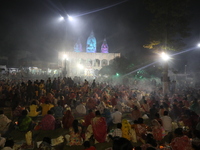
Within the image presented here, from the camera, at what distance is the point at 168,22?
1561 centimetres

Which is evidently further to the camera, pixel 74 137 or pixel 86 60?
pixel 86 60

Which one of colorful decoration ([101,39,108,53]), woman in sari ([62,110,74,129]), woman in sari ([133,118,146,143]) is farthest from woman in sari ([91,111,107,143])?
colorful decoration ([101,39,108,53])

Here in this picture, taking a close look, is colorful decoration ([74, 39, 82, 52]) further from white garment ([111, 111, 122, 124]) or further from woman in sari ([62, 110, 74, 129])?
woman in sari ([62, 110, 74, 129])

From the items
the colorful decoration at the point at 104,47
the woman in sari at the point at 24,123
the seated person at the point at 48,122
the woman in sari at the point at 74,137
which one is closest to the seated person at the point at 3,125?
the woman in sari at the point at 24,123

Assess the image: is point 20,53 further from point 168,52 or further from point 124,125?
point 124,125

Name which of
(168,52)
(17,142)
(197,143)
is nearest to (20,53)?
(168,52)

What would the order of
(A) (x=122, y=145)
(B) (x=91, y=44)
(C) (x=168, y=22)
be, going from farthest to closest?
1. (B) (x=91, y=44)
2. (C) (x=168, y=22)
3. (A) (x=122, y=145)

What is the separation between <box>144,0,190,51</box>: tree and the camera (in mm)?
14945

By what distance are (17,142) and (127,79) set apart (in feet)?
75.6

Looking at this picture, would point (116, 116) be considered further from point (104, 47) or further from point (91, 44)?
point (91, 44)

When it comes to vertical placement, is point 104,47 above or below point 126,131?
above

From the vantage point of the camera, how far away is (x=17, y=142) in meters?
5.91

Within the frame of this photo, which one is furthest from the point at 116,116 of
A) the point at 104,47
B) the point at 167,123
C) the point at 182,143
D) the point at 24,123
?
the point at 104,47

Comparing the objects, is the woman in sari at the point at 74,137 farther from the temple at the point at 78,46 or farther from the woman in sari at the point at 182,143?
the temple at the point at 78,46
